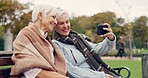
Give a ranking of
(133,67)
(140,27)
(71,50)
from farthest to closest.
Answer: (140,27), (133,67), (71,50)

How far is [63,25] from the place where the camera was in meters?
3.73

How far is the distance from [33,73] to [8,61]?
377 mm

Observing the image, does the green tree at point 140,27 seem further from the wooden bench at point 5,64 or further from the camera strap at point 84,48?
the wooden bench at point 5,64

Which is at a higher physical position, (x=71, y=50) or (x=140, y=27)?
(x=71, y=50)

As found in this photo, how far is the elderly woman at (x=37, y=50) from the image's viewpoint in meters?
2.83

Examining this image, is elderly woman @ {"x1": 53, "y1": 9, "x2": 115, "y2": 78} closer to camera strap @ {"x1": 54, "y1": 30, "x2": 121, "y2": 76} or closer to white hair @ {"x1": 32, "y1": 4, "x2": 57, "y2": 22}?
camera strap @ {"x1": 54, "y1": 30, "x2": 121, "y2": 76}

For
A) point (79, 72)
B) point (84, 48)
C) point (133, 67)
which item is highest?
point (84, 48)

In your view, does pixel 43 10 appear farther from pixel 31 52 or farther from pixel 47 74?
pixel 47 74

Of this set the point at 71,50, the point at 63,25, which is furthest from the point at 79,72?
the point at 63,25

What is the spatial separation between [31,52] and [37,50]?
2.3 inches

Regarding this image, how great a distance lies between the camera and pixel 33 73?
284 centimetres

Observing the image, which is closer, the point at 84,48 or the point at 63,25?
the point at 63,25

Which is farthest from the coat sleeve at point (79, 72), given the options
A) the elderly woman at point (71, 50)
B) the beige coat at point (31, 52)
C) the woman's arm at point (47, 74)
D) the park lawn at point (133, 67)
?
the park lawn at point (133, 67)

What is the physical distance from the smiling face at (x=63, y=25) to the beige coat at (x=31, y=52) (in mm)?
682
